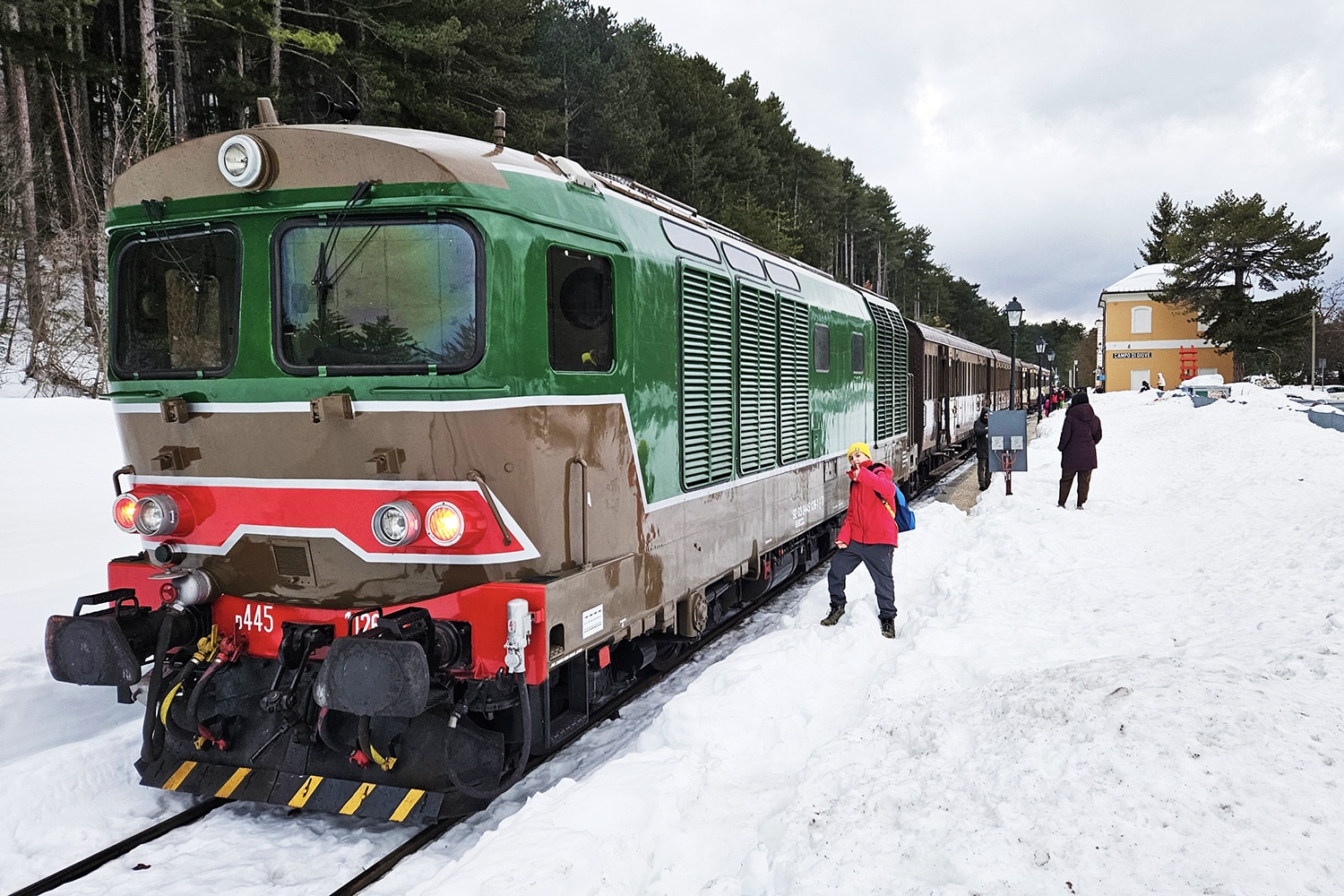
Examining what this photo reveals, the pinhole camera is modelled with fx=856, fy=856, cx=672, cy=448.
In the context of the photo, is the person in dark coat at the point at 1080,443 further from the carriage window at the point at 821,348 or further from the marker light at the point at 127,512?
the marker light at the point at 127,512

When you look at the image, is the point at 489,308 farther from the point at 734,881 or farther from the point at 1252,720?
the point at 1252,720

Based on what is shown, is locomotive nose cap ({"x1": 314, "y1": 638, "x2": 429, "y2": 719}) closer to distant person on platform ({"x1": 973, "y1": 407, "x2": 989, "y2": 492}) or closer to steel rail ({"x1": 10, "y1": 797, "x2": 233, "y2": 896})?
steel rail ({"x1": 10, "y1": 797, "x2": 233, "y2": 896})

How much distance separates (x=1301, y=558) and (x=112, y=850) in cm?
873

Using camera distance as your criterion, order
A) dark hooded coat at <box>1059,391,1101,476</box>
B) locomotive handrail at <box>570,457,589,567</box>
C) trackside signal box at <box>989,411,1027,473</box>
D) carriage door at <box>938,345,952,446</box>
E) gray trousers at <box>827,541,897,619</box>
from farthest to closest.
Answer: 1. carriage door at <box>938,345,952,446</box>
2. trackside signal box at <box>989,411,1027,473</box>
3. dark hooded coat at <box>1059,391,1101,476</box>
4. gray trousers at <box>827,541,897,619</box>
5. locomotive handrail at <box>570,457,589,567</box>

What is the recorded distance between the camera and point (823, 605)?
7805 mm

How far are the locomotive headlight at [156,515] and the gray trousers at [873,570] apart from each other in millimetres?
4892

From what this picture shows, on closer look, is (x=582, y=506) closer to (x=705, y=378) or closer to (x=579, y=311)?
(x=579, y=311)

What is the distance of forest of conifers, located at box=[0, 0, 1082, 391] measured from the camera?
709 inches

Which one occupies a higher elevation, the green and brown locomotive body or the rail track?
the green and brown locomotive body

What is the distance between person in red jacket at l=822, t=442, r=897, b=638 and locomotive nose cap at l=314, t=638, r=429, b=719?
419 cm

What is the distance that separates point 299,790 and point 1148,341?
60.9 m

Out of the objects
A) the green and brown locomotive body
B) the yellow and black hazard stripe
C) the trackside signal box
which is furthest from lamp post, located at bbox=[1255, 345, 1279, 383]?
the yellow and black hazard stripe

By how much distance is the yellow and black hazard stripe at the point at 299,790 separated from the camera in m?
4.05

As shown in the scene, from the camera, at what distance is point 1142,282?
55156mm
